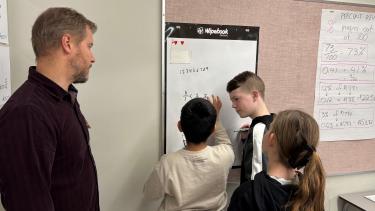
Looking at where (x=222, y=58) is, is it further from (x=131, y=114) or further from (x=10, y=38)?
(x=10, y=38)

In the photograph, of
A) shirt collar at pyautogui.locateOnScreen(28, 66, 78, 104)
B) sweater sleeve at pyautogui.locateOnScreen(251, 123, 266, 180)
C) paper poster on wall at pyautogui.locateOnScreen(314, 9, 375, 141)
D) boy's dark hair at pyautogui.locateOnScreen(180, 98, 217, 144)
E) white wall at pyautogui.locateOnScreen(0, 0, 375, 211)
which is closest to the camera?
shirt collar at pyautogui.locateOnScreen(28, 66, 78, 104)

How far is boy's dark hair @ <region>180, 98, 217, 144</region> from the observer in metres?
1.48

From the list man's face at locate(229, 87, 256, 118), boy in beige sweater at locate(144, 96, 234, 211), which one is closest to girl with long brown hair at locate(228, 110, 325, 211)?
boy in beige sweater at locate(144, 96, 234, 211)

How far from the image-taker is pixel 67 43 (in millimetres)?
1119

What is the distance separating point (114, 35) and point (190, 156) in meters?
0.75

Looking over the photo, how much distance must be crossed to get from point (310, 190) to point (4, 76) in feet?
4.16

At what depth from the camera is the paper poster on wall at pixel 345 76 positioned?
2.12 metres

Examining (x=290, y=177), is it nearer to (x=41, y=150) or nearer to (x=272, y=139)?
(x=272, y=139)

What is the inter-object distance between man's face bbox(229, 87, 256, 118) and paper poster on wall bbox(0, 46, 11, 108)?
111cm

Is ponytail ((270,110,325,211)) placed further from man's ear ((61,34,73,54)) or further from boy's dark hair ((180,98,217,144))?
man's ear ((61,34,73,54))

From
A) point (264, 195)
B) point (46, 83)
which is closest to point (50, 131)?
point (46, 83)

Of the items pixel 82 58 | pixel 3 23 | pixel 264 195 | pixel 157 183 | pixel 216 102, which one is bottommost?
pixel 157 183

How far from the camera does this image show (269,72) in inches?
79.5

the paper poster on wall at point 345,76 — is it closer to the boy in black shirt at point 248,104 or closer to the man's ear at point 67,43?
the boy in black shirt at point 248,104
